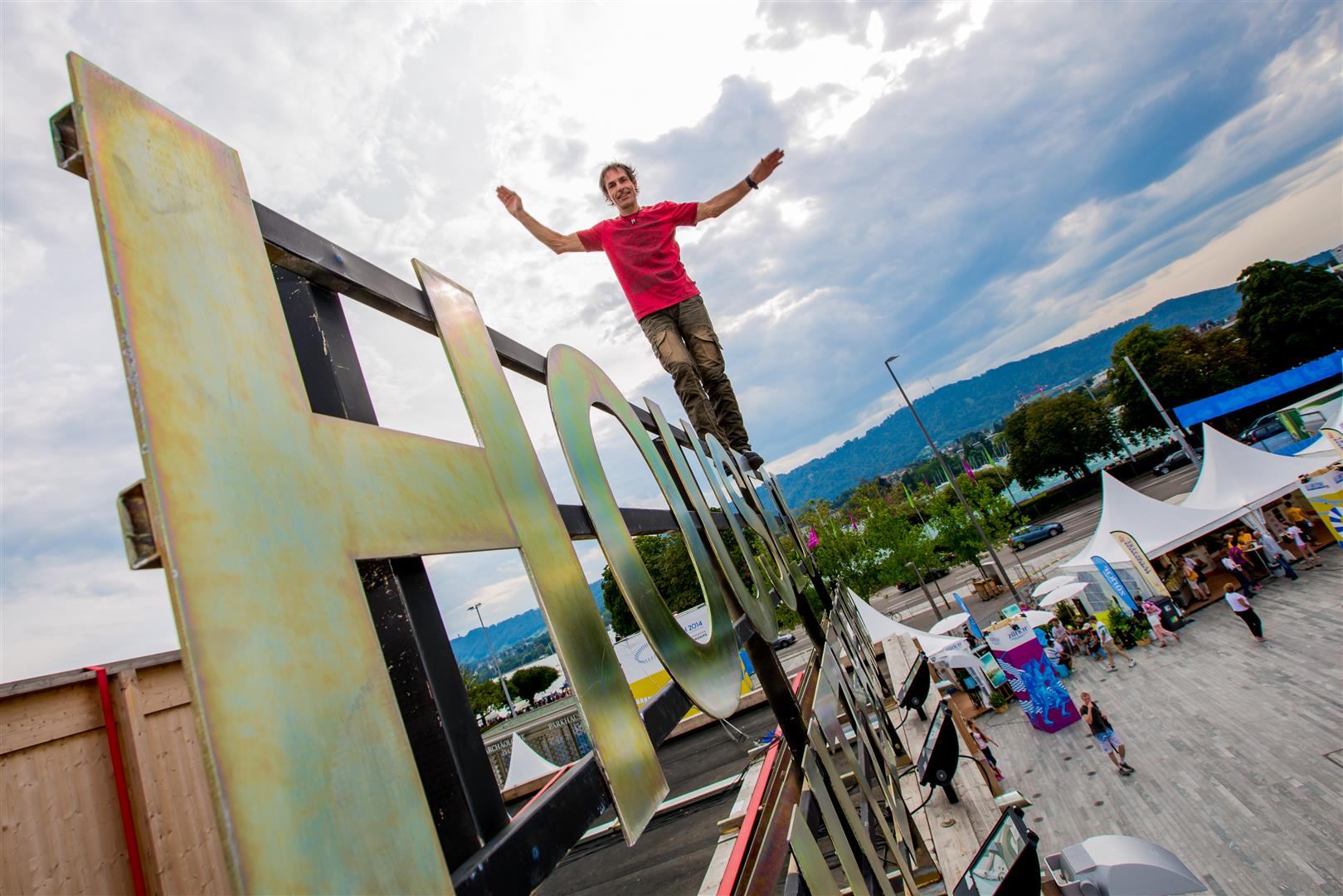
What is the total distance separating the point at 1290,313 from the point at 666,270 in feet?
241

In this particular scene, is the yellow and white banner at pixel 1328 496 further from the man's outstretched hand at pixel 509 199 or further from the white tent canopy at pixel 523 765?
the man's outstretched hand at pixel 509 199

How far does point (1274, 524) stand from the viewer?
22578 mm

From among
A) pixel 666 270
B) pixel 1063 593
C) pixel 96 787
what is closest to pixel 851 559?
pixel 1063 593

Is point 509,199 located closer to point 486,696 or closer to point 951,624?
point 951,624

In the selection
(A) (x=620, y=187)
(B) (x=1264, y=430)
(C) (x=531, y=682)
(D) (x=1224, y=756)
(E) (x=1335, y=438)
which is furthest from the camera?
(C) (x=531, y=682)

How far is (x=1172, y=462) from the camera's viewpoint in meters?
54.3

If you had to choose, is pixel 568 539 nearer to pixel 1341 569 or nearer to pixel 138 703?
pixel 138 703

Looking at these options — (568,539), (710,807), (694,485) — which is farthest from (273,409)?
(710,807)

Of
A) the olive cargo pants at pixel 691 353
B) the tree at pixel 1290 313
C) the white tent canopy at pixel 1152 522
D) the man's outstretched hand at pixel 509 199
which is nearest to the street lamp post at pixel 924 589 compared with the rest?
the white tent canopy at pixel 1152 522

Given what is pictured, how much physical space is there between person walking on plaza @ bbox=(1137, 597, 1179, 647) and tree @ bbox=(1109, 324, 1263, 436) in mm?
51212

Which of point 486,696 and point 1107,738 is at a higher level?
point 486,696

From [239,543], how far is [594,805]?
87cm

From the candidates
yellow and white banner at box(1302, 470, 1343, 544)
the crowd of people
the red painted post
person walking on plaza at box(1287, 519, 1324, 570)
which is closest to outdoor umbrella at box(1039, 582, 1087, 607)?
the crowd of people

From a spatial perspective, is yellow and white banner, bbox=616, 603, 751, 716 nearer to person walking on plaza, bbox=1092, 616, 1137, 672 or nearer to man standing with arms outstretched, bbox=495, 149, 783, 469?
person walking on plaza, bbox=1092, 616, 1137, 672
